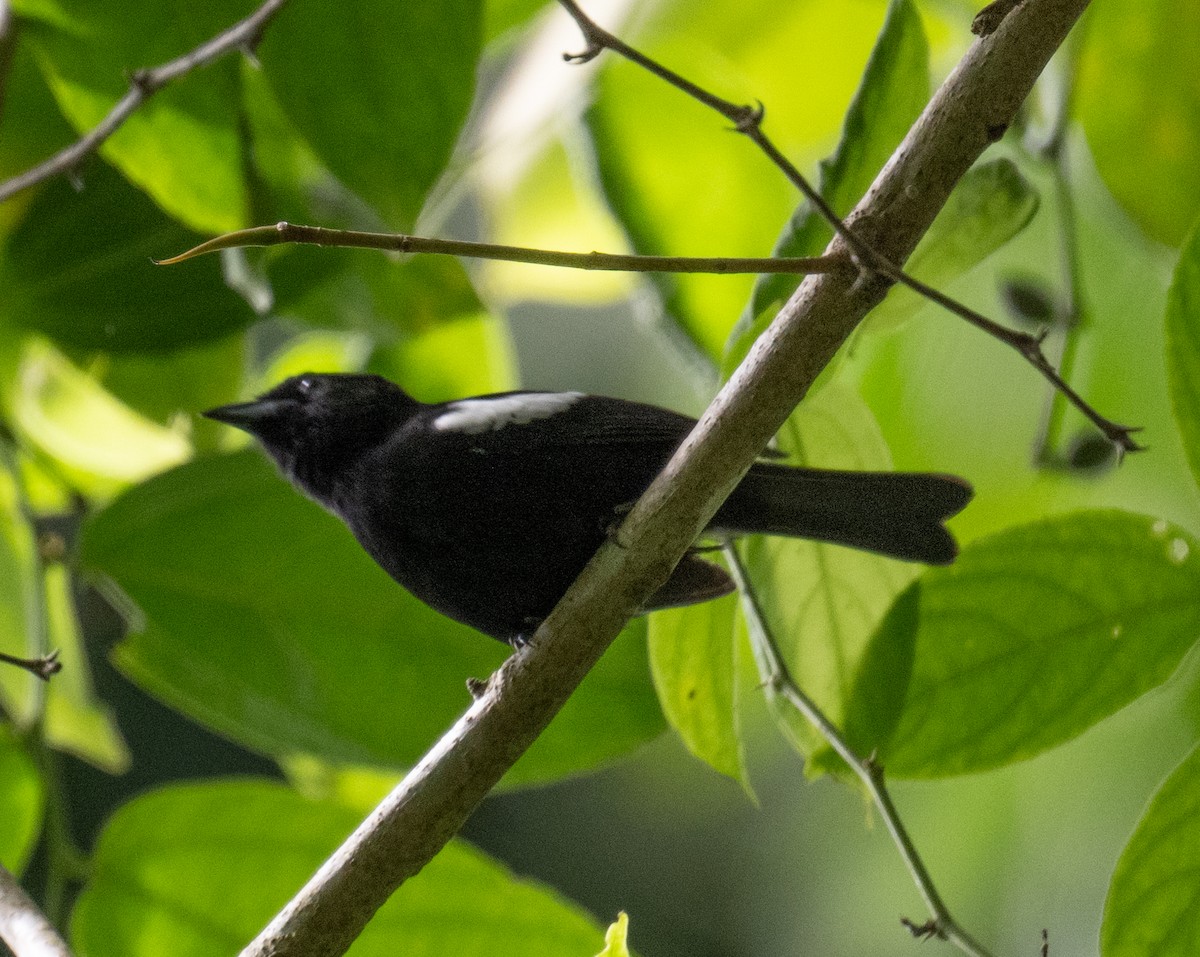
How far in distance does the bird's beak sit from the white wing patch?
275 mm

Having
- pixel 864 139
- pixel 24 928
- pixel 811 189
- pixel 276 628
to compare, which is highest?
pixel 864 139

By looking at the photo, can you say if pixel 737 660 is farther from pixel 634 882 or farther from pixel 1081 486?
pixel 634 882

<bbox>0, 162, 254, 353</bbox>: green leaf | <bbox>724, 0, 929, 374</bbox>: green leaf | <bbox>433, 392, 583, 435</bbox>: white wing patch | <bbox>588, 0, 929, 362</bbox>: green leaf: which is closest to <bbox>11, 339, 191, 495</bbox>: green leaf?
<bbox>0, 162, 254, 353</bbox>: green leaf

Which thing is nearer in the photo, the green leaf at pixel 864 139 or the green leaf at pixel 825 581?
the green leaf at pixel 864 139

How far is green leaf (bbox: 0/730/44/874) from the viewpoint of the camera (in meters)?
1.68

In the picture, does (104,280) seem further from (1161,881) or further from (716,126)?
(1161,881)

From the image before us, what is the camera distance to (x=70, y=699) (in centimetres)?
207

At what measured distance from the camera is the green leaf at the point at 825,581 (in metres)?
1.49

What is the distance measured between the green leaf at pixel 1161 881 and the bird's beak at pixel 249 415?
1235 mm

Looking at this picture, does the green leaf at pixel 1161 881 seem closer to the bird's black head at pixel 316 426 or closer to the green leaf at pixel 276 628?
the green leaf at pixel 276 628

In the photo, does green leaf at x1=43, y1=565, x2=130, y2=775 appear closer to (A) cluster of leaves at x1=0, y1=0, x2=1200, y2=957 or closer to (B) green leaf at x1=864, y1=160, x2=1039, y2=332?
(A) cluster of leaves at x1=0, y1=0, x2=1200, y2=957

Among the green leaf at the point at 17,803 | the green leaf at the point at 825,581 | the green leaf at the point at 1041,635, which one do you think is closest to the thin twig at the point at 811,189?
the green leaf at the point at 1041,635

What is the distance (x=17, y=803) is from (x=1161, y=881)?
1357 mm

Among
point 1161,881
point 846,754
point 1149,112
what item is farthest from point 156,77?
point 1161,881
